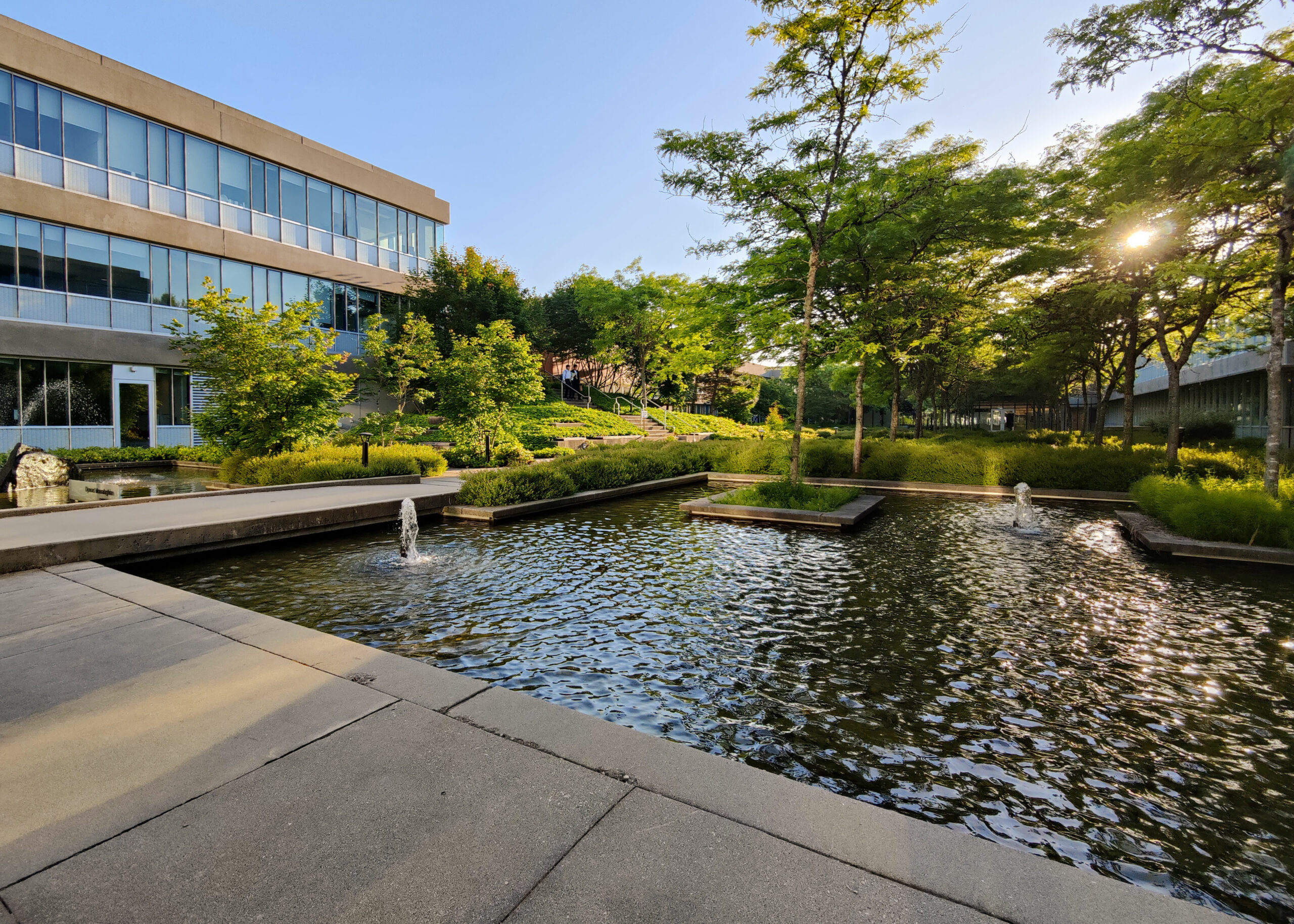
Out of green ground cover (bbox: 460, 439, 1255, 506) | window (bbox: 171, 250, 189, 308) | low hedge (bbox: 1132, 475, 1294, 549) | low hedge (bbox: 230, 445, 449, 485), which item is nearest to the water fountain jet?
low hedge (bbox: 1132, 475, 1294, 549)

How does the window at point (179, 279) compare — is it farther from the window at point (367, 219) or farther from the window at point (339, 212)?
the window at point (367, 219)

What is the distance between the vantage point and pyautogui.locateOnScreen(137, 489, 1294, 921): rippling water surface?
321 cm

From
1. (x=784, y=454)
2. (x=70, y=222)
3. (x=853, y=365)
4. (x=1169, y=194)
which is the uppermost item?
(x=70, y=222)

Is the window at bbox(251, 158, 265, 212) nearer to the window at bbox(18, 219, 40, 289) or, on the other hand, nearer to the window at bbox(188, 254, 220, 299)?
the window at bbox(188, 254, 220, 299)

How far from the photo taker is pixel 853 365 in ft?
84.0

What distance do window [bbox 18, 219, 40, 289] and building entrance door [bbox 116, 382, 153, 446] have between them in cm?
414

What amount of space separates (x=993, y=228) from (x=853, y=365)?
29.1 feet

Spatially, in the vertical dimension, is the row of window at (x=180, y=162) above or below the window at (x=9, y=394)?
above

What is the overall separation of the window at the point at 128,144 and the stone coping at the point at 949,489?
24.9m

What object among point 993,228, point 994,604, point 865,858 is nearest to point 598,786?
point 865,858

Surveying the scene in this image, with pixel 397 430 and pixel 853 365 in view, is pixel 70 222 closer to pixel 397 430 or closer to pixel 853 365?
pixel 397 430

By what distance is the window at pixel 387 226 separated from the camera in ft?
107

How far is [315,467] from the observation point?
51.1ft

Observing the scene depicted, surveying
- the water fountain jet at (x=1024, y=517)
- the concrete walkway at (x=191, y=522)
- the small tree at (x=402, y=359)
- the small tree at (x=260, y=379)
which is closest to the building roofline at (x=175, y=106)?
the small tree at (x=402, y=359)
